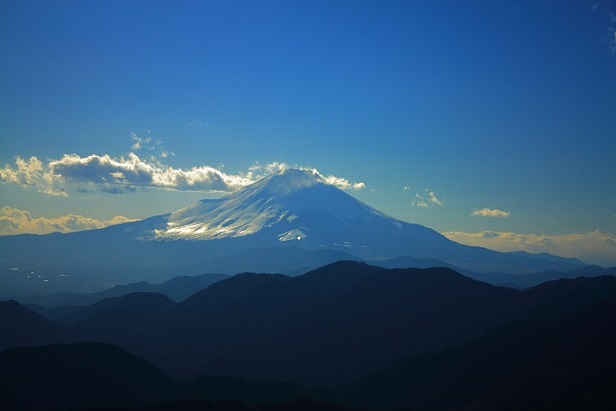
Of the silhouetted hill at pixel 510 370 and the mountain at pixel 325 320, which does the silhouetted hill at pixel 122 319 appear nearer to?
the mountain at pixel 325 320

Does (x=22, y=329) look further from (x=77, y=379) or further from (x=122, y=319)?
(x=77, y=379)

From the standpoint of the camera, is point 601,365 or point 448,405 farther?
point 448,405

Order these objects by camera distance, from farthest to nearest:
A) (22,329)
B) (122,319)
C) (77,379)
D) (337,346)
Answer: (122,319) → (22,329) → (337,346) → (77,379)

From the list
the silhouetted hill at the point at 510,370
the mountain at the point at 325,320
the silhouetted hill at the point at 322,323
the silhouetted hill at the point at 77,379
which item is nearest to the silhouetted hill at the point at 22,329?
the mountain at the point at 325,320

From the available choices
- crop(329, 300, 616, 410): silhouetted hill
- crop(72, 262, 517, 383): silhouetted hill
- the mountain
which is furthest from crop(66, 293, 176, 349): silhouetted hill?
crop(329, 300, 616, 410): silhouetted hill

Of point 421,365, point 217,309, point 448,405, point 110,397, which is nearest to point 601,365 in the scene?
point 448,405

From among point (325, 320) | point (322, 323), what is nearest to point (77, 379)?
point (322, 323)

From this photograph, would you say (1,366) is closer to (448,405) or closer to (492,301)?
(448,405)
